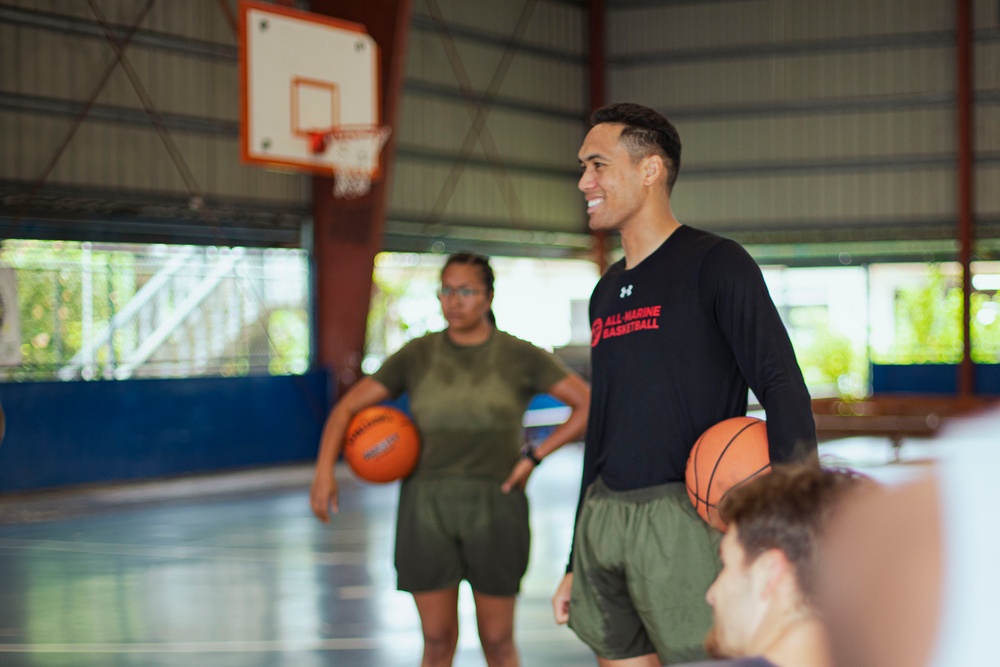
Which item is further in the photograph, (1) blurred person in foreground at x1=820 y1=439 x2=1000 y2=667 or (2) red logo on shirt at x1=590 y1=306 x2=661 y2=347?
(2) red logo on shirt at x1=590 y1=306 x2=661 y2=347

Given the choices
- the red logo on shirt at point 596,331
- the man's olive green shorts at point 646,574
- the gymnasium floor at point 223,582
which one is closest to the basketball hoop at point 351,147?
the gymnasium floor at point 223,582

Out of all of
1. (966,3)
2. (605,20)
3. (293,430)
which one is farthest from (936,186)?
(293,430)

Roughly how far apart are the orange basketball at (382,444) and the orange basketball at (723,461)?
1.69 m

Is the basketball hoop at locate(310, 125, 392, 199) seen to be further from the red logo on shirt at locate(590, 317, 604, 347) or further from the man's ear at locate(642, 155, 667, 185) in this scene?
the man's ear at locate(642, 155, 667, 185)

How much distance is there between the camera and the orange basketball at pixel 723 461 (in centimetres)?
304

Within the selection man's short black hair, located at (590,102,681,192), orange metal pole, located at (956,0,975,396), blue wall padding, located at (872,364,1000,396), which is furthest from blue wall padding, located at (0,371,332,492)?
man's short black hair, located at (590,102,681,192)

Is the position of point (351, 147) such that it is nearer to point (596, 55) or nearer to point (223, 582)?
point (223, 582)

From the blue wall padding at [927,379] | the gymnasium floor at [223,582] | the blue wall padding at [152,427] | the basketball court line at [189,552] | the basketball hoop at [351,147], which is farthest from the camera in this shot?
the blue wall padding at [927,379]

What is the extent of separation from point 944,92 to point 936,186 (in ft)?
4.90

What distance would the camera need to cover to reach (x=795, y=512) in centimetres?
170

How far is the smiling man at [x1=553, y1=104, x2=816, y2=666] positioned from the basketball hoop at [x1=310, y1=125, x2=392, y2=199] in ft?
29.6

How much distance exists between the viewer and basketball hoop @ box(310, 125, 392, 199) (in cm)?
1216

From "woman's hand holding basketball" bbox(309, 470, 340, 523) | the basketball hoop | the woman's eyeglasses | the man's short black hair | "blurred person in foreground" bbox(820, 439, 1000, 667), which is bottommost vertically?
"woman's hand holding basketball" bbox(309, 470, 340, 523)

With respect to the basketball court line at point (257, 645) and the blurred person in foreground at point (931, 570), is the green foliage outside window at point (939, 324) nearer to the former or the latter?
the basketball court line at point (257, 645)
